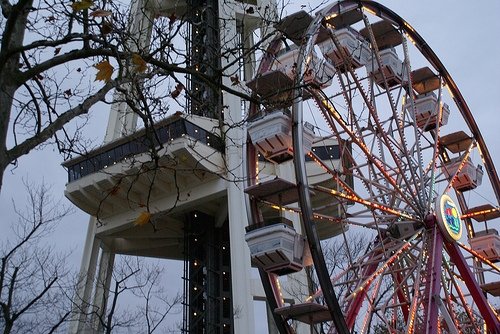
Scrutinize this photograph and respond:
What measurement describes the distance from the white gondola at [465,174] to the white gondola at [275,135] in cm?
802

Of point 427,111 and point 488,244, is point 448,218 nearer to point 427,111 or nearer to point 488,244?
point 488,244

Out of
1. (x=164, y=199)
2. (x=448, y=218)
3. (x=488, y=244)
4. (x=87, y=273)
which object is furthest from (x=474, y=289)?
(x=87, y=273)

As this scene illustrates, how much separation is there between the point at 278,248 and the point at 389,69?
329 inches

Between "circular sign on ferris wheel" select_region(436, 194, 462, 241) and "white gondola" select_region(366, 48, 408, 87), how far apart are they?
4.51 m

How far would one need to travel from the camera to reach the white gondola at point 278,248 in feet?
53.7

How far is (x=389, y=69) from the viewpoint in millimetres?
21703

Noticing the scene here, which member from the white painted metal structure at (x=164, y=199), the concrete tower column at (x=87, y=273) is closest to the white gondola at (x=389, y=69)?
the white painted metal structure at (x=164, y=199)

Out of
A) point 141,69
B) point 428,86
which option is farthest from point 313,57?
point 141,69

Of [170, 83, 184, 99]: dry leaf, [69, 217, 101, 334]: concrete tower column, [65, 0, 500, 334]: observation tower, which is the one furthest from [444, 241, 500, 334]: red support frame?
[69, 217, 101, 334]: concrete tower column

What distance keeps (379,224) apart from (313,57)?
5071mm

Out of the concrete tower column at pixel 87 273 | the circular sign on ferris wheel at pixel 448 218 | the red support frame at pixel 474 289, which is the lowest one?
the red support frame at pixel 474 289

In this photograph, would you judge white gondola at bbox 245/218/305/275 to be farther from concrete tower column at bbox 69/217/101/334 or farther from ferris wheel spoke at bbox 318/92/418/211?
concrete tower column at bbox 69/217/101/334

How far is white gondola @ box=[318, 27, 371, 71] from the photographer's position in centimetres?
2025

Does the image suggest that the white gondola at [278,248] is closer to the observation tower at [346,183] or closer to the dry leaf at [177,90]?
the observation tower at [346,183]
